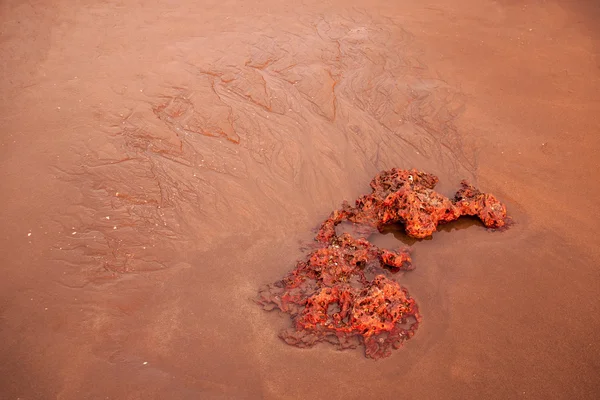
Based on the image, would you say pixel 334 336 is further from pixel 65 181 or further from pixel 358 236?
pixel 65 181

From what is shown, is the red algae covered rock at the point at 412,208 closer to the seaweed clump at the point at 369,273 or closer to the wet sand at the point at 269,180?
the seaweed clump at the point at 369,273

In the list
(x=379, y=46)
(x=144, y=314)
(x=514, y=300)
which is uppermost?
(x=379, y=46)

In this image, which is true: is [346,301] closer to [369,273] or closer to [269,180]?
[369,273]

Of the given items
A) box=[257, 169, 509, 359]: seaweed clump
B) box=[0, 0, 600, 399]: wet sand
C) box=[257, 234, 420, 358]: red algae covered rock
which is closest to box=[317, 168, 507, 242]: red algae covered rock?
box=[257, 169, 509, 359]: seaweed clump

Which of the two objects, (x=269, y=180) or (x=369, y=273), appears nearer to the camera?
(x=369, y=273)

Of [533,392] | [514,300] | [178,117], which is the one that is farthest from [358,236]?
[178,117]

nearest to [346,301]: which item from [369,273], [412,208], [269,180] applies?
[369,273]

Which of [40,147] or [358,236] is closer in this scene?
[358,236]
